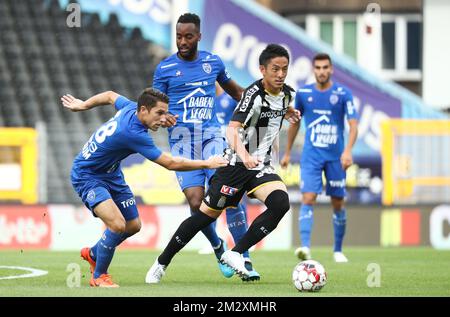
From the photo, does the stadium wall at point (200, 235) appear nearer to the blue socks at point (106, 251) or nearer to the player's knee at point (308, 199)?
the player's knee at point (308, 199)

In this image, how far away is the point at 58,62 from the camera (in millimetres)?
24500

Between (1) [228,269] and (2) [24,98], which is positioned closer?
(1) [228,269]

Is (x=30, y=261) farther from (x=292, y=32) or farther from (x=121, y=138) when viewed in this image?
(x=292, y=32)

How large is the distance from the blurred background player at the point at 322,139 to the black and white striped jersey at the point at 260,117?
345 centimetres

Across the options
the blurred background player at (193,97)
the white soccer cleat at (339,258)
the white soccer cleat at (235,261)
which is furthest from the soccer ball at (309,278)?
the white soccer cleat at (339,258)

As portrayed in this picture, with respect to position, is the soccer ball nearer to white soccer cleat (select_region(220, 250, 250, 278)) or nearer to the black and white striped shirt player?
white soccer cleat (select_region(220, 250, 250, 278))

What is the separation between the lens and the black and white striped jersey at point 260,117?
10055 millimetres

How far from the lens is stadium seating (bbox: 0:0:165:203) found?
23.0m

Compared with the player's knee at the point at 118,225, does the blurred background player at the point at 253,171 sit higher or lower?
higher

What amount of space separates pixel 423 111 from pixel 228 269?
37.0ft

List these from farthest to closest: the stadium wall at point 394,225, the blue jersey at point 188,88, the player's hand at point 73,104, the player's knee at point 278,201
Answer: the stadium wall at point 394,225 < the blue jersey at point 188,88 < the player's hand at point 73,104 < the player's knee at point 278,201

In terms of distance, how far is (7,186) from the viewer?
17.3m

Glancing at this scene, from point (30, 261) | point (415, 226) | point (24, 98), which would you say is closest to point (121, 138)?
point (30, 261)

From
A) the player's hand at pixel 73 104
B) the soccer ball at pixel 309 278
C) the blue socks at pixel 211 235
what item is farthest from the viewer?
the blue socks at pixel 211 235
